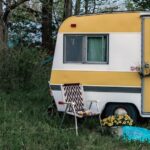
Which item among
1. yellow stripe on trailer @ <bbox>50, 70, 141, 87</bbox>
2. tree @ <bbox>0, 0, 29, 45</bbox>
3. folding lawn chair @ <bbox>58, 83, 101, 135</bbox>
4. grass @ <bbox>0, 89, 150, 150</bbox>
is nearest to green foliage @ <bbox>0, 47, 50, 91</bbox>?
tree @ <bbox>0, 0, 29, 45</bbox>

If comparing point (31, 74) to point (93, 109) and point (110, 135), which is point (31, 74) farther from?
point (110, 135)

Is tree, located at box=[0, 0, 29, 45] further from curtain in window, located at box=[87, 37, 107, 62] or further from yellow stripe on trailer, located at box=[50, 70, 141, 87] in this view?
curtain in window, located at box=[87, 37, 107, 62]

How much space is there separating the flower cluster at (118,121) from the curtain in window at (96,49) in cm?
139

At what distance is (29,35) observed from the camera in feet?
88.6

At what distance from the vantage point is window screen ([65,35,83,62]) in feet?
37.7

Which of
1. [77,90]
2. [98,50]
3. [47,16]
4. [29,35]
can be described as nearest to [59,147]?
[77,90]

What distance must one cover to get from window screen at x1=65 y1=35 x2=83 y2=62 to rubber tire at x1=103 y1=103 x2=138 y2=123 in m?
1.22

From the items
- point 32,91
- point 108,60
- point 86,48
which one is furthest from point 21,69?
point 108,60

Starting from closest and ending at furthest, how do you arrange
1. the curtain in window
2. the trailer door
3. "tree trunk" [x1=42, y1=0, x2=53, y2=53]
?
the trailer door → the curtain in window → "tree trunk" [x1=42, y1=0, x2=53, y2=53]

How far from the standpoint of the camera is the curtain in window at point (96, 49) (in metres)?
11.4

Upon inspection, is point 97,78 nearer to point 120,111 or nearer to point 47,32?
point 120,111

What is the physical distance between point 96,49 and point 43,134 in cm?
282

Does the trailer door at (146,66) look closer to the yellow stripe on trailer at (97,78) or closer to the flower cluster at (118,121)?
the yellow stripe on trailer at (97,78)

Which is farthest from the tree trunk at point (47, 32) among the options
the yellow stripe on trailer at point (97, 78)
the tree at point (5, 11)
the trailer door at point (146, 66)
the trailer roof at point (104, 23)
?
the trailer door at point (146, 66)
